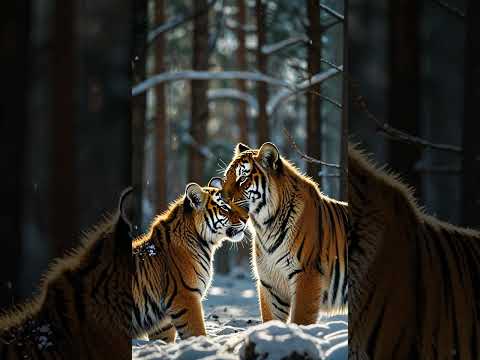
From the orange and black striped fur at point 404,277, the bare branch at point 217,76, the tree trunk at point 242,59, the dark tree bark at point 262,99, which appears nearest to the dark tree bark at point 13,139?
the orange and black striped fur at point 404,277

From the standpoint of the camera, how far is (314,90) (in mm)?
3752

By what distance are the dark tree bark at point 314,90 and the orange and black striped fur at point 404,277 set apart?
151cm

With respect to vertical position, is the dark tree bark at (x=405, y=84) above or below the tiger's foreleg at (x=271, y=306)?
above

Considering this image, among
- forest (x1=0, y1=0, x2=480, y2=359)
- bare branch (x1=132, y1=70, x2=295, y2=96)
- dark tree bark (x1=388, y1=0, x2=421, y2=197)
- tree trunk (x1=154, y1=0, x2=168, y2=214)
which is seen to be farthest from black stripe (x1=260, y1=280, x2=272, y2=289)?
tree trunk (x1=154, y1=0, x2=168, y2=214)

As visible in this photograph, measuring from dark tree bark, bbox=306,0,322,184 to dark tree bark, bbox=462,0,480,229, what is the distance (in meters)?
1.57

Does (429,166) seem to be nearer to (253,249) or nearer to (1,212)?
(253,249)

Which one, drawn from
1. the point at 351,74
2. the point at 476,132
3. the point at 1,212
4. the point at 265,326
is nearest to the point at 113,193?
the point at 1,212

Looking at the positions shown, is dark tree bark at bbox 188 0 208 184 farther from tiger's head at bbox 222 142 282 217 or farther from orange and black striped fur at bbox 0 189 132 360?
orange and black striped fur at bbox 0 189 132 360

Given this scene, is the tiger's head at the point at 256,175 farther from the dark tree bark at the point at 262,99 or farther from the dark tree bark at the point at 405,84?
the dark tree bark at the point at 262,99

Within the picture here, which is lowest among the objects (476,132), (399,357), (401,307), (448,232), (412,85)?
(399,357)

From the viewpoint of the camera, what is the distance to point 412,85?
6.24 feet

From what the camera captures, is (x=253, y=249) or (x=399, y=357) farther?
(x=253, y=249)

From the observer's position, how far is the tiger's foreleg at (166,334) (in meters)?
2.60

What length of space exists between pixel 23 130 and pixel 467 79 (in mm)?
1299
